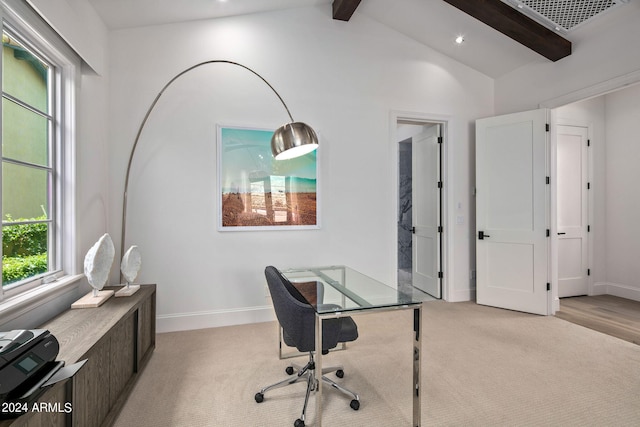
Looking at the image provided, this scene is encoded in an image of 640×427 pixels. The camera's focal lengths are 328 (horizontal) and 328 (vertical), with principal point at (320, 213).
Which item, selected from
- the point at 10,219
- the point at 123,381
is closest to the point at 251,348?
the point at 123,381

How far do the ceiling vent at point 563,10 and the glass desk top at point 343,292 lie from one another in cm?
315

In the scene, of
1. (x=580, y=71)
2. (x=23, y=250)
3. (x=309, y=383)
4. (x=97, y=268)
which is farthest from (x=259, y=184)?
(x=580, y=71)

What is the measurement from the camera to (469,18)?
3.56 metres

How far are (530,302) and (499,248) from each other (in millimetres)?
670

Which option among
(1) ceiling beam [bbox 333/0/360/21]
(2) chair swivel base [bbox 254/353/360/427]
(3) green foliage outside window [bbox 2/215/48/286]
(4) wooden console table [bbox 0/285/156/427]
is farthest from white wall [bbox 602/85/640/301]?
(3) green foliage outside window [bbox 2/215/48/286]

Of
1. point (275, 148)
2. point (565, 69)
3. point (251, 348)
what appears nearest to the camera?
point (275, 148)

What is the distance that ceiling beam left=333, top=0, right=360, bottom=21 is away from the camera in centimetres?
343

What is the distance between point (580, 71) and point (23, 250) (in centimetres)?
496

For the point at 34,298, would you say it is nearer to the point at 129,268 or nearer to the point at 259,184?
the point at 129,268

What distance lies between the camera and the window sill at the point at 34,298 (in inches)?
65.1

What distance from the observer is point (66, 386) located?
1.35m

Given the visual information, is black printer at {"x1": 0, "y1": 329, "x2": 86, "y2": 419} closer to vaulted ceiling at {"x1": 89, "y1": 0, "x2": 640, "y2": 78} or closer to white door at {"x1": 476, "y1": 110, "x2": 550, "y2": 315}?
vaulted ceiling at {"x1": 89, "y1": 0, "x2": 640, "y2": 78}

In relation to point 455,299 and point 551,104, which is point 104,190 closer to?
point 455,299

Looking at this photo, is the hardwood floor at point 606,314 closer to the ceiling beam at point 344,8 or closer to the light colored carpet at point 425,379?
the light colored carpet at point 425,379
